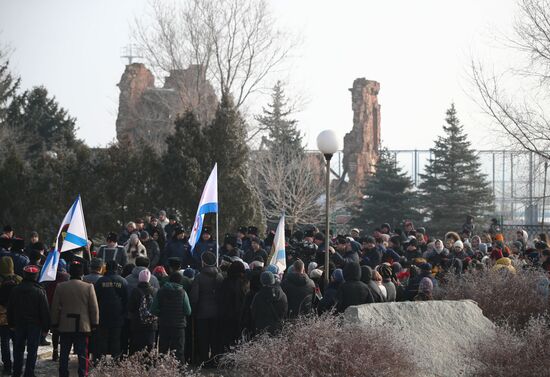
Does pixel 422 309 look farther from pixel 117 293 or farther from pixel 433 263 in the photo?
pixel 433 263

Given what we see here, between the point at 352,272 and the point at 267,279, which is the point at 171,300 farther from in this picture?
the point at 352,272

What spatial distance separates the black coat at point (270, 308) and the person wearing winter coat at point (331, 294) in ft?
1.89

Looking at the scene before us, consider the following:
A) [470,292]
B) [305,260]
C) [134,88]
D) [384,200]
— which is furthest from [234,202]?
[134,88]

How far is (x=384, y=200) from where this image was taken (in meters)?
41.5

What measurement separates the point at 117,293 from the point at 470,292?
5365 millimetres

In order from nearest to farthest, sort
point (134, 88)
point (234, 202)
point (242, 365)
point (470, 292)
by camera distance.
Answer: point (242, 365) → point (470, 292) → point (234, 202) → point (134, 88)

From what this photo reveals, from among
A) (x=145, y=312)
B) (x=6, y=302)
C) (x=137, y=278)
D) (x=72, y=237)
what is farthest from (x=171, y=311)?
(x=72, y=237)

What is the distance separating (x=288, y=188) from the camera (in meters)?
39.3

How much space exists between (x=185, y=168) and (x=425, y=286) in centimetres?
1398

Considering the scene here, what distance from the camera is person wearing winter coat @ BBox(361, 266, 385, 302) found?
43.2ft

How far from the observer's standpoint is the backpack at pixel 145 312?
13.0m

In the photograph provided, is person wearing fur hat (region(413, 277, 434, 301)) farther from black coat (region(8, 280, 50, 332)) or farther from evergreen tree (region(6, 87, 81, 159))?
evergreen tree (region(6, 87, 81, 159))

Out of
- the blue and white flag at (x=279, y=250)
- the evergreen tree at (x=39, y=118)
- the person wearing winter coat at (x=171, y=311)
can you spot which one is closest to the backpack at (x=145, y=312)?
the person wearing winter coat at (x=171, y=311)

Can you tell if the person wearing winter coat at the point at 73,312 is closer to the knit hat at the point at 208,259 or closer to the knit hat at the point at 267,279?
the knit hat at the point at 208,259
